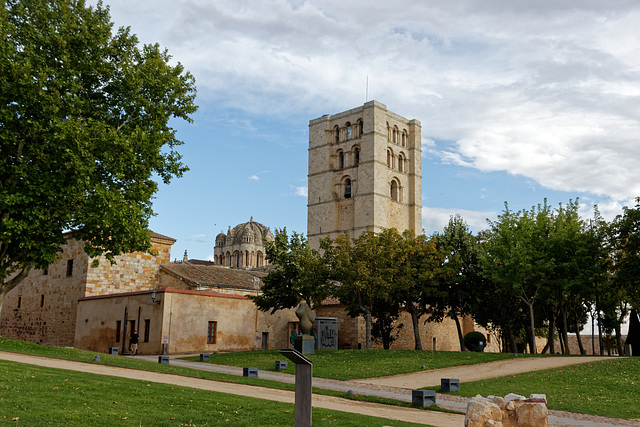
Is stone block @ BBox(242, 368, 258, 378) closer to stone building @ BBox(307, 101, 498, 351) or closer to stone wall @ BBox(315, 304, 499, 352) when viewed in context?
stone wall @ BBox(315, 304, 499, 352)

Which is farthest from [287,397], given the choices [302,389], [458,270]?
[458,270]

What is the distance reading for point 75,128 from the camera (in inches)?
785

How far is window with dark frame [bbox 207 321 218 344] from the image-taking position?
33781 millimetres

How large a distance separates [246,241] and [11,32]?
383ft

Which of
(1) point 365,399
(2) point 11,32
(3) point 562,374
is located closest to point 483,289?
(3) point 562,374

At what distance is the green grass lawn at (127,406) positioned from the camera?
32.7 feet

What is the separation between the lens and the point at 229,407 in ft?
39.3

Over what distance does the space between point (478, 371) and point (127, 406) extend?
631 inches

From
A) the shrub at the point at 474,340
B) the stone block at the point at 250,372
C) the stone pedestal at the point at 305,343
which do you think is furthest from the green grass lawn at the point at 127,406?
the shrub at the point at 474,340

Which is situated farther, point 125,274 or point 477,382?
point 125,274

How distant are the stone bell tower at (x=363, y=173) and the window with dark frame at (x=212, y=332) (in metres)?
40.5

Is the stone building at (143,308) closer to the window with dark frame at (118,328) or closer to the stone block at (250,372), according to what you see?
the window with dark frame at (118,328)

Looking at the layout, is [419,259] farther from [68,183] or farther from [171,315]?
[68,183]

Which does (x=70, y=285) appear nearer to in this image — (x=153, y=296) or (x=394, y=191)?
(x=153, y=296)
